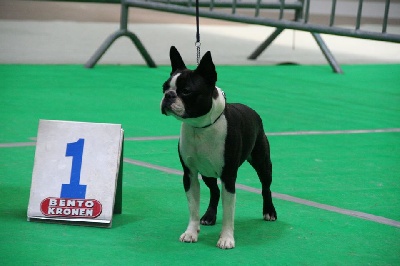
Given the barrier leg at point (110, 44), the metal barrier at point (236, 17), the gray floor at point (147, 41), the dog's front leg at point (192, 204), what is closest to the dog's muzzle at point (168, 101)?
the dog's front leg at point (192, 204)

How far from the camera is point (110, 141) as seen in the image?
376 centimetres

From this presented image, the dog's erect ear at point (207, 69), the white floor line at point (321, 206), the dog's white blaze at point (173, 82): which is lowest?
the white floor line at point (321, 206)

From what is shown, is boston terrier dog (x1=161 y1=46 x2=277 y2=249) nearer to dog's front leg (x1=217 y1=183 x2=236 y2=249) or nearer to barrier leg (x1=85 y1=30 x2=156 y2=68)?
dog's front leg (x1=217 y1=183 x2=236 y2=249)

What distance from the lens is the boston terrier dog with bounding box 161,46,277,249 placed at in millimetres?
3264

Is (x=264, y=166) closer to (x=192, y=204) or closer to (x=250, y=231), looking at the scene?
(x=250, y=231)

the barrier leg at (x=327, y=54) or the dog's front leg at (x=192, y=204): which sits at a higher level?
the dog's front leg at (x=192, y=204)

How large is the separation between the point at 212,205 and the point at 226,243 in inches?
18.1

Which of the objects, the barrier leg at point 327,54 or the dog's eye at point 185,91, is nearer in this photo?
the dog's eye at point 185,91

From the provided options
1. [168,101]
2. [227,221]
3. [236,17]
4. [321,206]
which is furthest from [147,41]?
[168,101]

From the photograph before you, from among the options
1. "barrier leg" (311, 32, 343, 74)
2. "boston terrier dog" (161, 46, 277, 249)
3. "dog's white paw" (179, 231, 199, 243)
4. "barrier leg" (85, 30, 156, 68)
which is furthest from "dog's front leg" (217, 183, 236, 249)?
"barrier leg" (311, 32, 343, 74)

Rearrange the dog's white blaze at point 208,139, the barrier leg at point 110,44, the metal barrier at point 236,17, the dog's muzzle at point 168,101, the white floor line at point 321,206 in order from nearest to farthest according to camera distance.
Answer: the dog's muzzle at point 168,101 < the dog's white blaze at point 208,139 < the white floor line at point 321,206 < the metal barrier at point 236,17 < the barrier leg at point 110,44

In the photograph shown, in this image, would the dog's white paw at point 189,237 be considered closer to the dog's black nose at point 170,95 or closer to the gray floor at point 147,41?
the dog's black nose at point 170,95

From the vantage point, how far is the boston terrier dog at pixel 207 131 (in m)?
3.26

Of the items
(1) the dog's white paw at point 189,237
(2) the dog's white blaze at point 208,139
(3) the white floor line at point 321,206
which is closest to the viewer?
(2) the dog's white blaze at point 208,139
